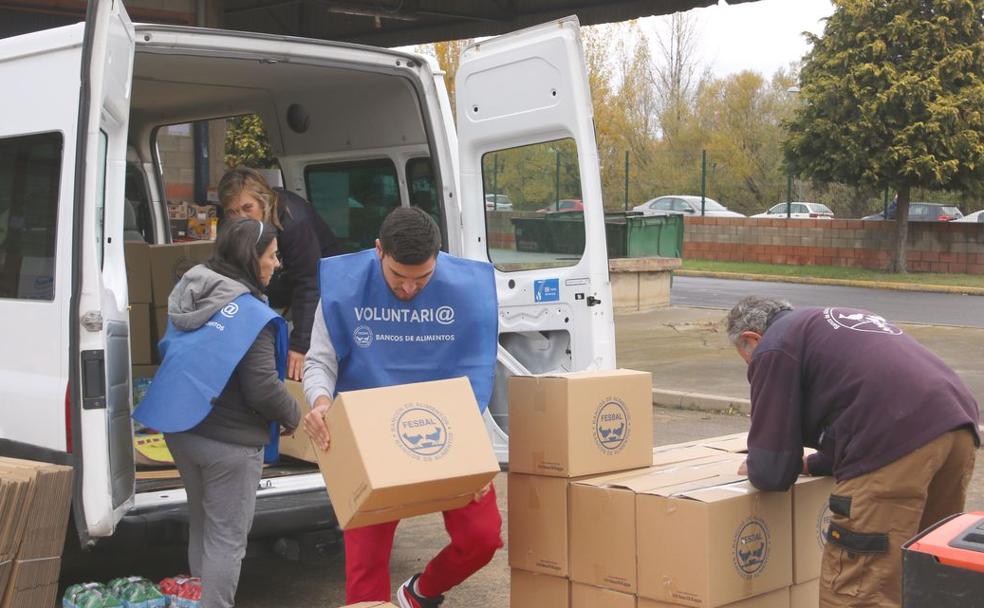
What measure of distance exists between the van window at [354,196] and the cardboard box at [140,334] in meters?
1.18

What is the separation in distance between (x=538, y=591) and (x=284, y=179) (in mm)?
3898

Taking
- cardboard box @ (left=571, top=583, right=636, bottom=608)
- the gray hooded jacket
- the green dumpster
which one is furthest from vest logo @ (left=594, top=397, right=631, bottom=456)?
the green dumpster

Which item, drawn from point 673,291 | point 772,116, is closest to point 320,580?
point 673,291

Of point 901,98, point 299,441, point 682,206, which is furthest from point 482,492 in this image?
point 682,206

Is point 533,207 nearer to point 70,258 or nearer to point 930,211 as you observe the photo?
point 70,258

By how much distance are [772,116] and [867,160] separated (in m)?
Result: 19.9

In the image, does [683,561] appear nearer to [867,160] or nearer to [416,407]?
[416,407]

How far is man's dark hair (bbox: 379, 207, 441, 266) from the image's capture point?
3.63 m

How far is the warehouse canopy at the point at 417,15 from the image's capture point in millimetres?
12712

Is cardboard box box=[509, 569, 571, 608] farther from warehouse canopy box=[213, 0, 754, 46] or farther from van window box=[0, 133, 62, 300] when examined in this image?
warehouse canopy box=[213, 0, 754, 46]

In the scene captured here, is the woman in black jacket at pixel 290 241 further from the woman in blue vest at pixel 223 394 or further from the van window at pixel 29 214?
the woman in blue vest at pixel 223 394

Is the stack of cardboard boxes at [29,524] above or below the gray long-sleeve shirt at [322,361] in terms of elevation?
below

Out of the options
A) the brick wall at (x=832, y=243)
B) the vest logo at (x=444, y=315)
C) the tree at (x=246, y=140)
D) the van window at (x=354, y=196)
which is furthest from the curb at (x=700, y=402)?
the brick wall at (x=832, y=243)

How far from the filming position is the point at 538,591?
13.3ft
